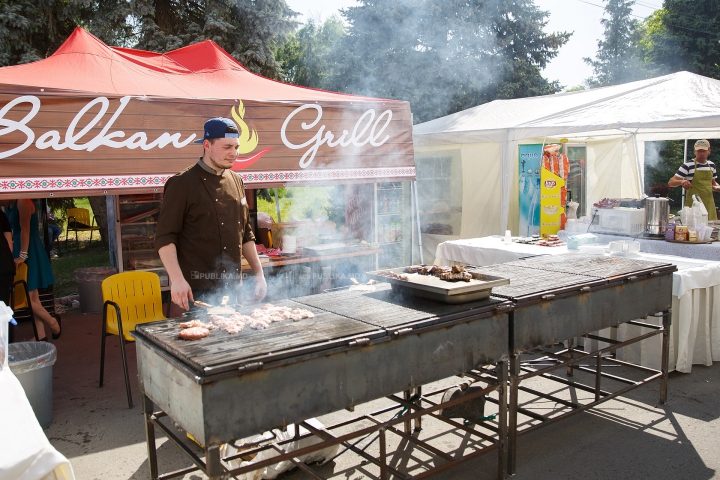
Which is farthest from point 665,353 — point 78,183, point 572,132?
point 78,183

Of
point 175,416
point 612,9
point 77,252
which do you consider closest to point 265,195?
point 77,252

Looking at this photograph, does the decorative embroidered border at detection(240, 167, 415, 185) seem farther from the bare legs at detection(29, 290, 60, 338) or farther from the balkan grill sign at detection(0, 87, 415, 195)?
the bare legs at detection(29, 290, 60, 338)

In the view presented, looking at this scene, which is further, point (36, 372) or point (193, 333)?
point (36, 372)

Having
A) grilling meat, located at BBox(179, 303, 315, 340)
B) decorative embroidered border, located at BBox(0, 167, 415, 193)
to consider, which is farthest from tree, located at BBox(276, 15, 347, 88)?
grilling meat, located at BBox(179, 303, 315, 340)

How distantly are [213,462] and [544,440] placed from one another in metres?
2.57

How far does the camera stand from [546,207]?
751 cm

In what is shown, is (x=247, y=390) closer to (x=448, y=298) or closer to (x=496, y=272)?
(x=448, y=298)

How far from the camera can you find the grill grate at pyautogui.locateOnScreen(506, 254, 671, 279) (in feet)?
13.4

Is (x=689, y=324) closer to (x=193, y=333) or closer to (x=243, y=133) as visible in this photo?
(x=193, y=333)

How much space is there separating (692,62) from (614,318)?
20866mm

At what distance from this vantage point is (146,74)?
19.6 ft

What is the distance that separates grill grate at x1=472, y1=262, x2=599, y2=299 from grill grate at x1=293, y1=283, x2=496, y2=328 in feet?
1.03

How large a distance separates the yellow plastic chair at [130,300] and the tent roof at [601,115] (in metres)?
5.94

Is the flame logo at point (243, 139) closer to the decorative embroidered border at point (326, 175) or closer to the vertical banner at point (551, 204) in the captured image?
the decorative embroidered border at point (326, 175)
